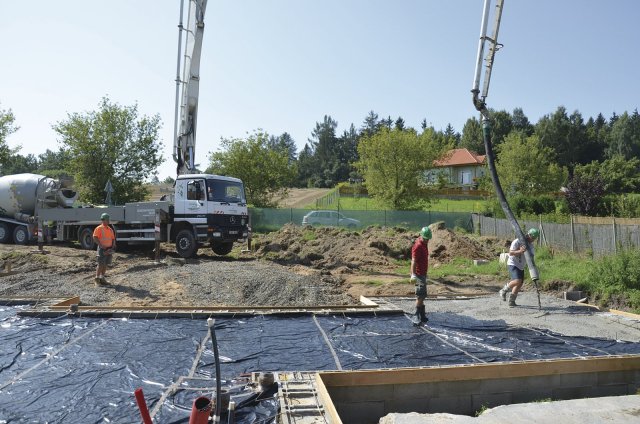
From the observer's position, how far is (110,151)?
93.6 ft

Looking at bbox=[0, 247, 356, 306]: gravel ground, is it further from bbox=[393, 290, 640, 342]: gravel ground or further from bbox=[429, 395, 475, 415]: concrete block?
bbox=[429, 395, 475, 415]: concrete block

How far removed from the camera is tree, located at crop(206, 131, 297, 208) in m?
33.7

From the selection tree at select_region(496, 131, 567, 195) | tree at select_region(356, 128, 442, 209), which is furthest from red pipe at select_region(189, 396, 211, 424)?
tree at select_region(496, 131, 567, 195)

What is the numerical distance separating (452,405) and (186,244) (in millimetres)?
12500

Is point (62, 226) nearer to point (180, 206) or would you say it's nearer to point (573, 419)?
point (180, 206)

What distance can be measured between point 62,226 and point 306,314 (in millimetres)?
14278

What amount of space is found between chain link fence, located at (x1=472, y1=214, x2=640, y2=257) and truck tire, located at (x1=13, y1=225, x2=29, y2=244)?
66.3ft

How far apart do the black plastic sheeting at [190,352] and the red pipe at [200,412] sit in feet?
1.92

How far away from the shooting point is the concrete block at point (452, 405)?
17.6ft

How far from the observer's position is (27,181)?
64.7 ft

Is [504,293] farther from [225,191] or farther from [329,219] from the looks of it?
[329,219]

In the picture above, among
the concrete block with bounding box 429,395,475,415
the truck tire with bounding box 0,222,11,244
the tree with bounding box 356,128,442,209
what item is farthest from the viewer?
the tree with bounding box 356,128,442,209

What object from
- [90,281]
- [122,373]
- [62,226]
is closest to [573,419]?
[122,373]

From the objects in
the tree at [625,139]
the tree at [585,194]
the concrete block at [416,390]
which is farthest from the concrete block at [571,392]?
the tree at [625,139]
